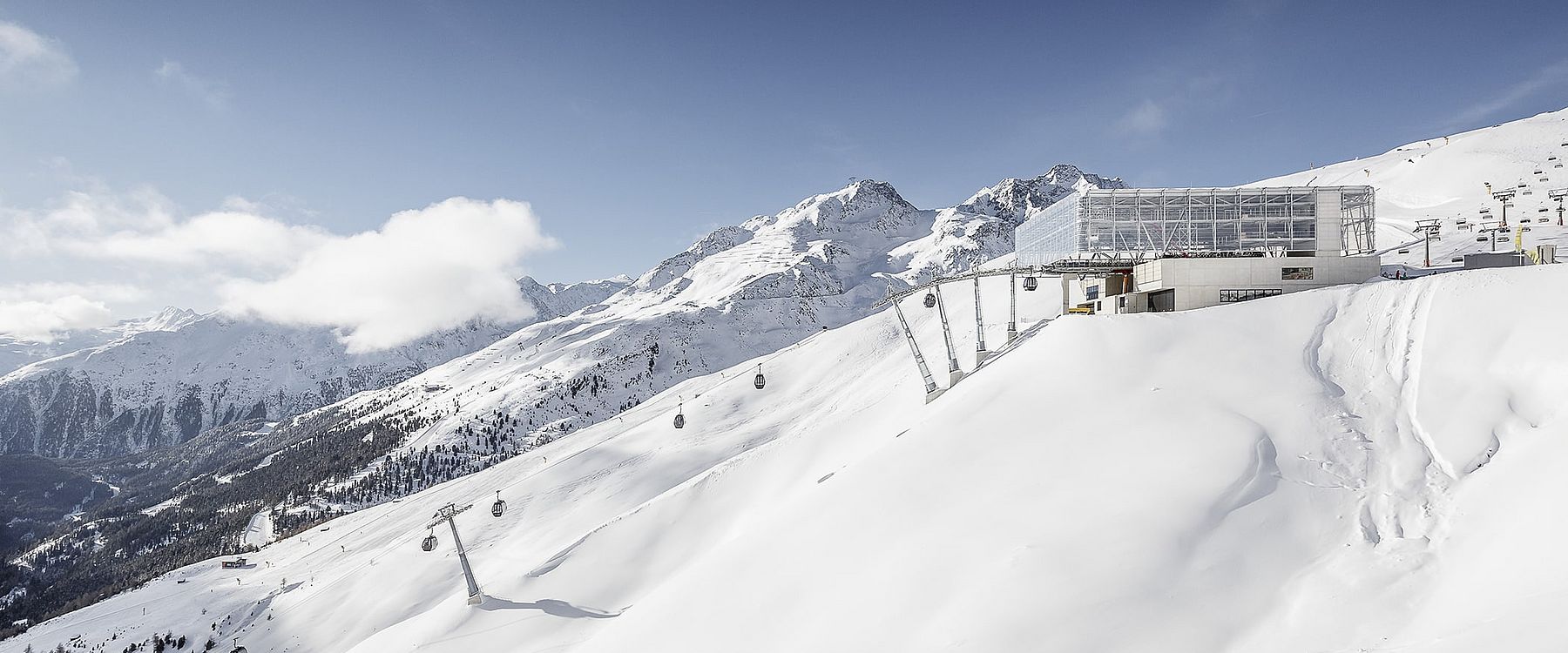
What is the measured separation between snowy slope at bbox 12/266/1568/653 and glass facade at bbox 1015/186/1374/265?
17938mm

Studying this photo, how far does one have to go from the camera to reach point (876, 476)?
23766 millimetres

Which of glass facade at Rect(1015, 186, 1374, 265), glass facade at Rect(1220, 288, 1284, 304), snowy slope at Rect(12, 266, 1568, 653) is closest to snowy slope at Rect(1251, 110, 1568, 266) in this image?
glass facade at Rect(1015, 186, 1374, 265)

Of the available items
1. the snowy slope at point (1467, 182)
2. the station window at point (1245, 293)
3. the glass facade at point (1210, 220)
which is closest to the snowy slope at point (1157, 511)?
the station window at point (1245, 293)

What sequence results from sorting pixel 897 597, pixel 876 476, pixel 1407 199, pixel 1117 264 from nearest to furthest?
pixel 897 597
pixel 876 476
pixel 1117 264
pixel 1407 199

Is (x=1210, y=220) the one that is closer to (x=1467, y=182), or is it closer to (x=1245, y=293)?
(x=1245, y=293)

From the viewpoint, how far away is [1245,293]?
125 feet

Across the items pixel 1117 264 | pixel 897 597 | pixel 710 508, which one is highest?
pixel 1117 264

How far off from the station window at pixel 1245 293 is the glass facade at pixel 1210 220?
19.9ft

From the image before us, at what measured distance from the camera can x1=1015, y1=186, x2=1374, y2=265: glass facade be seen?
44.3 metres

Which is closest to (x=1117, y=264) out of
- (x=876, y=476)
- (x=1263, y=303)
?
(x=1263, y=303)

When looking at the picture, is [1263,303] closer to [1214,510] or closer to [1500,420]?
[1500,420]

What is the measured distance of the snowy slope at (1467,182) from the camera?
60.7 metres

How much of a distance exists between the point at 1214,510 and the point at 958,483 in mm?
6893

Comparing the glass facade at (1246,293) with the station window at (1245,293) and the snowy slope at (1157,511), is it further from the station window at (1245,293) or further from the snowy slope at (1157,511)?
the snowy slope at (1157,511)
